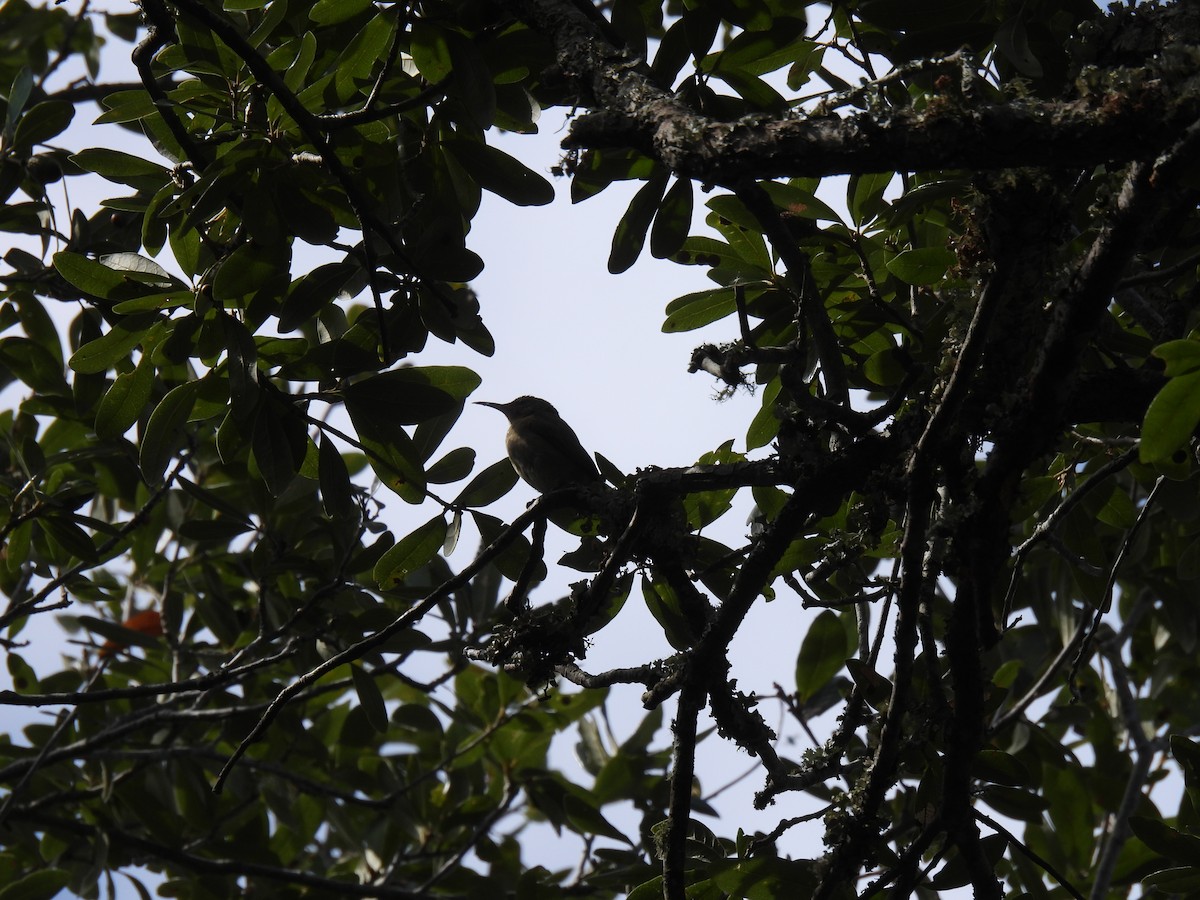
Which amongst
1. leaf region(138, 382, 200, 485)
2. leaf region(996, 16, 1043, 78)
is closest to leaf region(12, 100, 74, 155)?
leaf region(138, 382, 200, 485)

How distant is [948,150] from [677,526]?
4.00ft

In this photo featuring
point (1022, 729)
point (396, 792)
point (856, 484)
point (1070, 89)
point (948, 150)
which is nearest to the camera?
point (948, 150)

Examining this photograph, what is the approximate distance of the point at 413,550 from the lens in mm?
3334

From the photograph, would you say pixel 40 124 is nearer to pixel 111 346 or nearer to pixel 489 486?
pixel 111 346

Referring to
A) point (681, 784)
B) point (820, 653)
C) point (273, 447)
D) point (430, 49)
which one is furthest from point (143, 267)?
point (820, 653)

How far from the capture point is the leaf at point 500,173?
10.1 feet

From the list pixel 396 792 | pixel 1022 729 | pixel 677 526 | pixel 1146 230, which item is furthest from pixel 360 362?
pixel 1022 729

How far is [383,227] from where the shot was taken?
2805 millimetres

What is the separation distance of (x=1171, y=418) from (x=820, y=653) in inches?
83.7

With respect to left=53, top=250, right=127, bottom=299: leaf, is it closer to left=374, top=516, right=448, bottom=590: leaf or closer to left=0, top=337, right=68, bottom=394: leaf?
left=374, top=516, right=448, bottom=590: leaf

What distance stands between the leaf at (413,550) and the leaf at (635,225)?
0.93 meters

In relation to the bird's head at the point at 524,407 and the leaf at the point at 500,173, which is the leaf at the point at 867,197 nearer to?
the leaf at the point at 500,173

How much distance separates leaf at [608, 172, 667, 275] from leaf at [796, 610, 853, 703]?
1.48 meters

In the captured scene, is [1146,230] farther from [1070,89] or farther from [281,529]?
[281,529]
